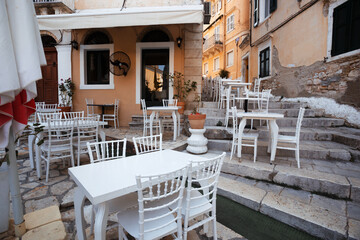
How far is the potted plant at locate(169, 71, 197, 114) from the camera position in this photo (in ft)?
22.0

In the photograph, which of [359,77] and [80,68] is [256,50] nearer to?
[359,77]

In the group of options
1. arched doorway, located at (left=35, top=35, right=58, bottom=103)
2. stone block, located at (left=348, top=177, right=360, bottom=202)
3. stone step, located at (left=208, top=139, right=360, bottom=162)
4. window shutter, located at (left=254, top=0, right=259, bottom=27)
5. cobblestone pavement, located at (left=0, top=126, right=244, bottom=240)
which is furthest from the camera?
window shutter, located at (left=254, top=0, right=259, bottom=27)

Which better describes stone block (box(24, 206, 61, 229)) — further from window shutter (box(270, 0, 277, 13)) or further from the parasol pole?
window shutter (box(270, 0, 277, 13))

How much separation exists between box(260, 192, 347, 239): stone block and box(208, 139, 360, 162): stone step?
131 cm

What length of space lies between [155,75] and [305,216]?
6.08 m

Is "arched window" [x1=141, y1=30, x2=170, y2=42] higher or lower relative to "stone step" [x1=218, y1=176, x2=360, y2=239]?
higher

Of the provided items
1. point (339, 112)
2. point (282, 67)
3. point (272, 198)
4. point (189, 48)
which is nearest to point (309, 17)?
point (282, 67)

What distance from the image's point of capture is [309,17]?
6.03 metres

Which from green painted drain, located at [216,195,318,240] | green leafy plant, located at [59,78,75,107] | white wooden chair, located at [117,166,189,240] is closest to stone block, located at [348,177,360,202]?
green painted drain, located at [216,195,318,240]

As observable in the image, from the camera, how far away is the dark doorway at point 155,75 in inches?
278

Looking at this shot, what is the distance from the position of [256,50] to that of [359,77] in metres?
6.00

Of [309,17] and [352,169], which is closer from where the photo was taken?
[352,169]

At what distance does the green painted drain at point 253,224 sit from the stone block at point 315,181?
744 mm

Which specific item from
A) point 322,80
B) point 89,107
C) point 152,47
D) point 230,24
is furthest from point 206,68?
point 322,80
